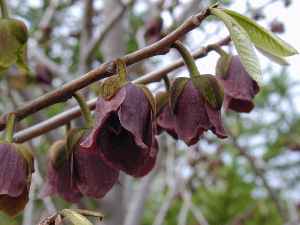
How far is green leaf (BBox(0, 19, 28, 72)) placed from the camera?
4.10ft

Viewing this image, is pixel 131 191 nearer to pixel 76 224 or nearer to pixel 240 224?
pixel 240 224

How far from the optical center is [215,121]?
112 centimetres

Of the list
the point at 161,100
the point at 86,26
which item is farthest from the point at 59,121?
the point at 86,26

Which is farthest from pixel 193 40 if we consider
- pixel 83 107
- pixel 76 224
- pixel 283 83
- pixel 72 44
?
pixel 76 224

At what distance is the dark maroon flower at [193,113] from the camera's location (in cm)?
113

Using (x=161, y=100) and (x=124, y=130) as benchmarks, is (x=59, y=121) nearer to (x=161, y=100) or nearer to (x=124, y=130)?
(x=161, y=100)

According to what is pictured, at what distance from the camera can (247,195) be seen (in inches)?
191

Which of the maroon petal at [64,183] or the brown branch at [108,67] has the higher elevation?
the brown branch at [108,67]

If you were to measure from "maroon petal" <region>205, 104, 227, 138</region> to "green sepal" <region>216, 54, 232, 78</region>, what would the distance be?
211mm

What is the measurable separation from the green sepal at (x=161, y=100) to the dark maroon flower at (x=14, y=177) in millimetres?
312

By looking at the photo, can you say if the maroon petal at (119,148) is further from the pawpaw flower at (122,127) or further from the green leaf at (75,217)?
the green leaf at (75,217)

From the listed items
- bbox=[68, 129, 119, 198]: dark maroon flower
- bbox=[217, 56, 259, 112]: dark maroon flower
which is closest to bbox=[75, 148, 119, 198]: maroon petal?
bbox=[68, 129, 119, 198]: dark maroon flower

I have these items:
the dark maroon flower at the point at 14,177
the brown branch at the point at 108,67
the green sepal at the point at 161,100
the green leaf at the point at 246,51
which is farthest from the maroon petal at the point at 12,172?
the green leaf at the point at 246,51

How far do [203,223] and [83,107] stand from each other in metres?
1.78
